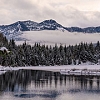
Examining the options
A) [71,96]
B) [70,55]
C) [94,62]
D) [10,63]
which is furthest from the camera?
[70,55]

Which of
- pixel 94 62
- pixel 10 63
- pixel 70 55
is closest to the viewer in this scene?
pixel 10 63

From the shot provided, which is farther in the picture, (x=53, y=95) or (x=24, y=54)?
(x=24, y=54)

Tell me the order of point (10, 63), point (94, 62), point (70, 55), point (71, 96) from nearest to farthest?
1. point (71, 96)
2. point (10, 63)
3. point (94, 62)
4. point (70, 55)

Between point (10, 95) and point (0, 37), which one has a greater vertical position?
point (0, 37)

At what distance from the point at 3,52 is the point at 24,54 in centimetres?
1832

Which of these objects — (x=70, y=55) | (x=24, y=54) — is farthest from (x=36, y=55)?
(x=70, y=55)

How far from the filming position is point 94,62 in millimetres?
170500

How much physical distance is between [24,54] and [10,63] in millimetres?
22060

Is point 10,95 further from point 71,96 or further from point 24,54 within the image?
point 24,54

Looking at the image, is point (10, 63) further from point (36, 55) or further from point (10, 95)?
point (10, 95)

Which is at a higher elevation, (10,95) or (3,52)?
(3,52)

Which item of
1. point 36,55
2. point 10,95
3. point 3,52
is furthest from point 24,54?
point 10,95

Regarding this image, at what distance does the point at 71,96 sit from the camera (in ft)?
184

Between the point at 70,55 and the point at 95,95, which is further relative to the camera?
the point at 70,55
